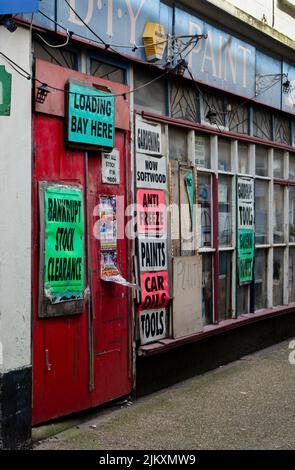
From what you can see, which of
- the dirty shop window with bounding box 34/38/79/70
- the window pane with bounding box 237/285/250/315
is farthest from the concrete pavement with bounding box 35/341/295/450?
the dirty shop window with bounding box 34/38/79/70

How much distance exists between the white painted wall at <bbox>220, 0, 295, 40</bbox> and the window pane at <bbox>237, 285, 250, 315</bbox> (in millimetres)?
3850

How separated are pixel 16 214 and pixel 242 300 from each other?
463 centimetres

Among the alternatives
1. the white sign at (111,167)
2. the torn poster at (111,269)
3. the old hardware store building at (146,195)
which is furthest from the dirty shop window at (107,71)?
the torn poster at (111,269)

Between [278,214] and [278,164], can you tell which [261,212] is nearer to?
[278,214]

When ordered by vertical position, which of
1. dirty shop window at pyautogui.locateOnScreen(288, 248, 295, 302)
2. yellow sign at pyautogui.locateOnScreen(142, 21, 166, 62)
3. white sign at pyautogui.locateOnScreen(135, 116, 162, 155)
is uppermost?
yellow sign at pyautogui.locateOnScreen(142, 21, 166, 62)

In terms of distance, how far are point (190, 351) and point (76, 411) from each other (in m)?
2.20

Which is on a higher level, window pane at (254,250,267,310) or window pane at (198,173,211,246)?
window pane at (198,173,211,246)

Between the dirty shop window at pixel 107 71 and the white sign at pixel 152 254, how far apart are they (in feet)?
5.51

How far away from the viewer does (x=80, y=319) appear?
5891mm

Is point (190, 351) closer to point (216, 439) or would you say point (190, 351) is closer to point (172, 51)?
point (216, 439)

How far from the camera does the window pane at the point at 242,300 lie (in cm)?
889

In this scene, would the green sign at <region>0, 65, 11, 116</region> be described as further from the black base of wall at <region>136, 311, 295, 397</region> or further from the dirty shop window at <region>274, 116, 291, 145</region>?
the dirty shop window at <region>274, 116, 291, 145</region>

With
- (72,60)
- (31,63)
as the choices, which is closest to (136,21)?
(72,60)

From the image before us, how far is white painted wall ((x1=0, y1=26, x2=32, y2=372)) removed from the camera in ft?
16.6
